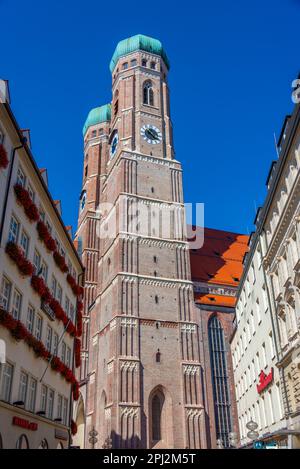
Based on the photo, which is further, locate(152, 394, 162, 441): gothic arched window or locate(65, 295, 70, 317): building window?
locate(152, 394, 162, 441): gothic arched window

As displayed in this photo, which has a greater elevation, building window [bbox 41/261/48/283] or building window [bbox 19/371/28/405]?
building window [bbox 41/261/48/283]

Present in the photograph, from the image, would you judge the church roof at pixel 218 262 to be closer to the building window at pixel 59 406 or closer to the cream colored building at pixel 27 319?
the building window at pixel 59 406

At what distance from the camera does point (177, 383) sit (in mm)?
39906

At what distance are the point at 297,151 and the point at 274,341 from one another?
8.10m

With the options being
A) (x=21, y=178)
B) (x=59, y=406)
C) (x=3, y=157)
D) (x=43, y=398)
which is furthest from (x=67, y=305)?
(x=3, y=157)

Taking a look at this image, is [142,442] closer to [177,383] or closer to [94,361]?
[177,383]

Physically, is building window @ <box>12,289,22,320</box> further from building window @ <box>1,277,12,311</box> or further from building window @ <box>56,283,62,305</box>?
building window @ <box>56,283,62,305</box>

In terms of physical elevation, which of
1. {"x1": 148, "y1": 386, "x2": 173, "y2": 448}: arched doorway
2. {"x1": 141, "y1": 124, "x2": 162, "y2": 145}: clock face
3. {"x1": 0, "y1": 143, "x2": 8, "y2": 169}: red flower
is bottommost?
{"x1": 148, "y1": 386, "x2": 173, "y2": 448}: arched doorway

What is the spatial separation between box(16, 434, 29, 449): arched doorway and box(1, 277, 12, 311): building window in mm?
4545

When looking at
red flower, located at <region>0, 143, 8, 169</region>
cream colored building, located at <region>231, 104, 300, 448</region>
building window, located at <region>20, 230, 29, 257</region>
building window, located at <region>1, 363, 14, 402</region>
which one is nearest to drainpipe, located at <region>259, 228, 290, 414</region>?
cream colored building, located at <region>231, 104, 300, 448</region>

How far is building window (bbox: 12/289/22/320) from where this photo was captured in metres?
17.0

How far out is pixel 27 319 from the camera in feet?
60.2

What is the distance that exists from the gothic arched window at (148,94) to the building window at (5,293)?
41.2m
